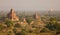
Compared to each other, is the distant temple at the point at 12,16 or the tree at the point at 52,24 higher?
the distant temple at the point at 12,16

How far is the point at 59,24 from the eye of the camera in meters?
1.88

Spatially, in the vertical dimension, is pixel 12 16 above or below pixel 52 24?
above

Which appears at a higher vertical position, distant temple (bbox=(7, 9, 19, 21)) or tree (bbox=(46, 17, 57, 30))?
distant temple (bbox=(7, 9, 19, 21))
